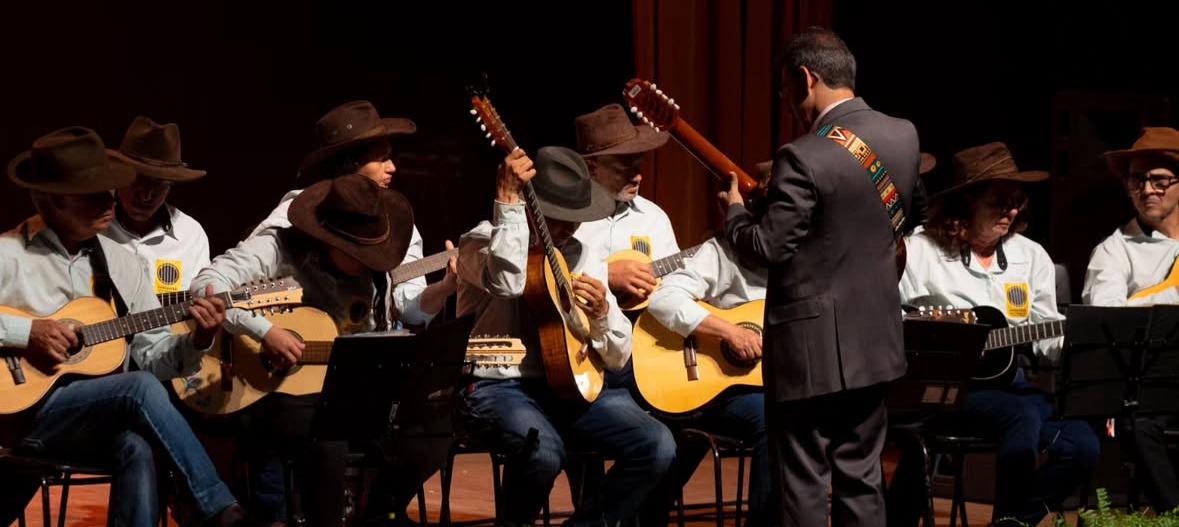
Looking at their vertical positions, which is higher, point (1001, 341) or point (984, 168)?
point (984, 168)

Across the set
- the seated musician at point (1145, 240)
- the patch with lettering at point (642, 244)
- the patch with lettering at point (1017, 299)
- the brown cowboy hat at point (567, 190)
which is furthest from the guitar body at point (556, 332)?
the seated musician at point (1145, 240)

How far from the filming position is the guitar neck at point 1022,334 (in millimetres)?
5527

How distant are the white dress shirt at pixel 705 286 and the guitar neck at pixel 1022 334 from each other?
0.92m

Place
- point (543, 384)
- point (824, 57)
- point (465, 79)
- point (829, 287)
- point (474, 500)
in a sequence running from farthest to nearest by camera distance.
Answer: point (465, 79) < point (474, 500) < point (543, 384) < point (824, 57) < point (829, 287)

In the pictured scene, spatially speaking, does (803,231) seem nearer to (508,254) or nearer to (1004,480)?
(508,254)

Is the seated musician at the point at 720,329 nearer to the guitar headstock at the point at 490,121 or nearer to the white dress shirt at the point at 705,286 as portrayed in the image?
the white dress shirt at the point at 705,286

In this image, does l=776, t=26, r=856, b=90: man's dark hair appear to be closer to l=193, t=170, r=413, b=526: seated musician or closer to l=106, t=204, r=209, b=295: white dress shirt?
l=193, t=170, r=413, b=526: seated musician

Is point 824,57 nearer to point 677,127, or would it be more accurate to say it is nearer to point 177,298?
point 677,127

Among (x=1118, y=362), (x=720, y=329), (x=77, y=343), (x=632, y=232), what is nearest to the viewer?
(x=77, y=343)

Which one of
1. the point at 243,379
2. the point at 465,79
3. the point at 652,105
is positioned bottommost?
the point at 243,379

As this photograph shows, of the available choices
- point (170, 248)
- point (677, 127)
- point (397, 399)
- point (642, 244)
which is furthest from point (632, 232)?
point (170, 248)

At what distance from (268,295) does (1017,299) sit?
3035mm

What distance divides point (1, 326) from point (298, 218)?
957 millimetres

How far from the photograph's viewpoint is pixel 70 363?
175 inches
